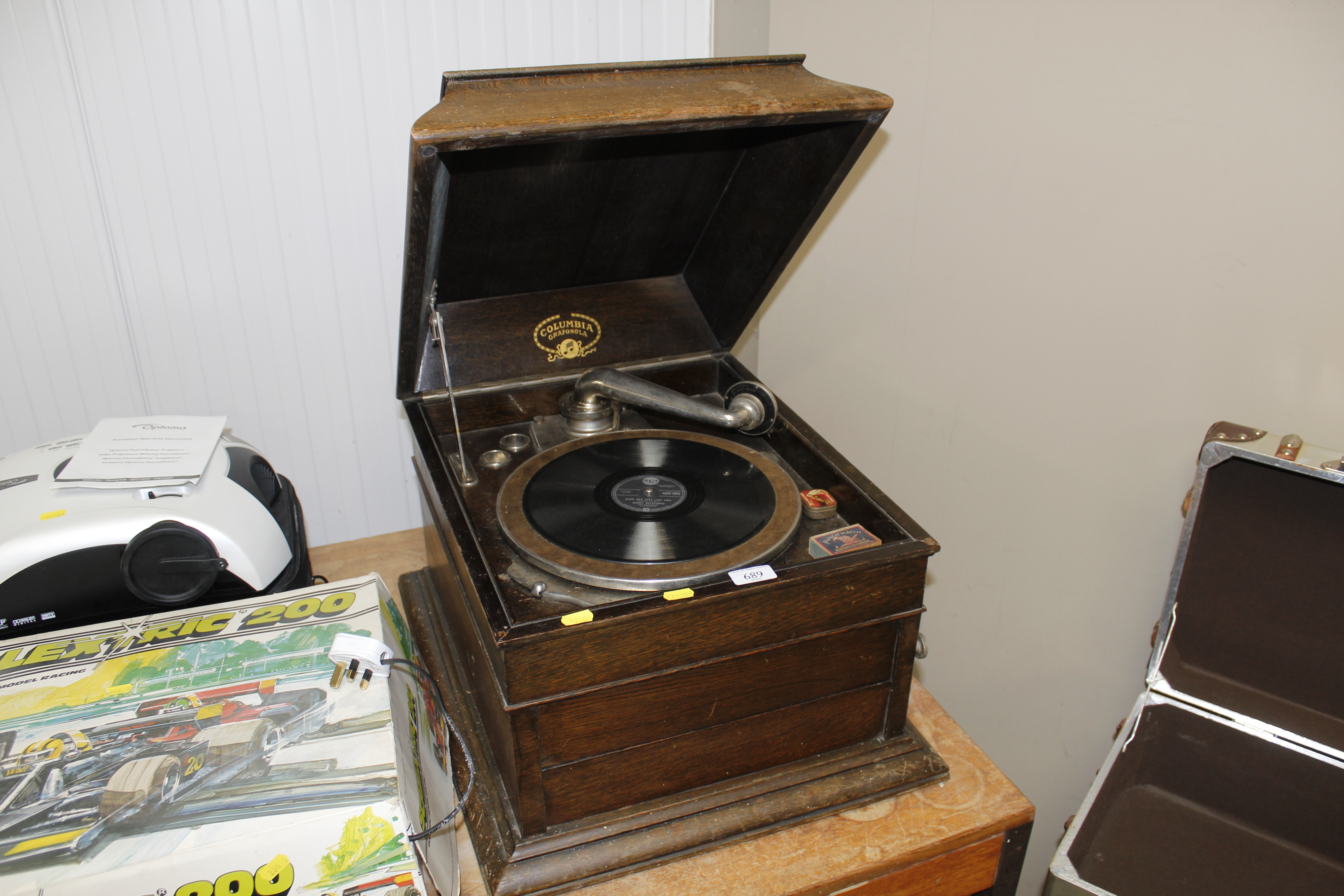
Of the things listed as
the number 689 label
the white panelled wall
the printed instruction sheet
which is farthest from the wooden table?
the white panelled wall

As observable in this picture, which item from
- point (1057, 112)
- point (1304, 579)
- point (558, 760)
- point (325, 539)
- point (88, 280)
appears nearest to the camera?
point (558, 760)

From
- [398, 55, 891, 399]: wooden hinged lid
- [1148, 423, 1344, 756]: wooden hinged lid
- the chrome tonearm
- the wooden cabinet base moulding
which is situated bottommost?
the wooden cabinet base moulding

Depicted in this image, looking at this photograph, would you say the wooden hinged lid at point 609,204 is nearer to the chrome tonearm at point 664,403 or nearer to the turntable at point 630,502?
the turntable at point 630,502

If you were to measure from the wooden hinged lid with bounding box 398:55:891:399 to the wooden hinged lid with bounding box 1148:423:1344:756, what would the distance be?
0.70 metres

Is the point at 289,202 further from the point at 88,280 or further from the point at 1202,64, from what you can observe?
the point at 1202,64

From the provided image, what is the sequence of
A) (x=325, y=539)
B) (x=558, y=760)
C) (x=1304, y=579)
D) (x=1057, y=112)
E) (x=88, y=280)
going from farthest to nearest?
(x=325, y=539) → (x=88, y=280) → (x=1057, y=112) → (x=1304, y=579) → (x=558, y=760)

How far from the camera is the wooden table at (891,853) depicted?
41.0 inches

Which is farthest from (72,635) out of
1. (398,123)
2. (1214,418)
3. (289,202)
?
(1214,418)

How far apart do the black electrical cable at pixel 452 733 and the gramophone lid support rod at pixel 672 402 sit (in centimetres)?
49

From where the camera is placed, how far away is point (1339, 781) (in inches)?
48.8

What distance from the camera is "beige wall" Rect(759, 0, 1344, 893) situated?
118 cm

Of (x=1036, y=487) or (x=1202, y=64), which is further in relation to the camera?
(x=1036, y=487)

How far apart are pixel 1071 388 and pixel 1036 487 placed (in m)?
0.19

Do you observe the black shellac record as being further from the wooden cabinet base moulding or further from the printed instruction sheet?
the printed instruction sheet
